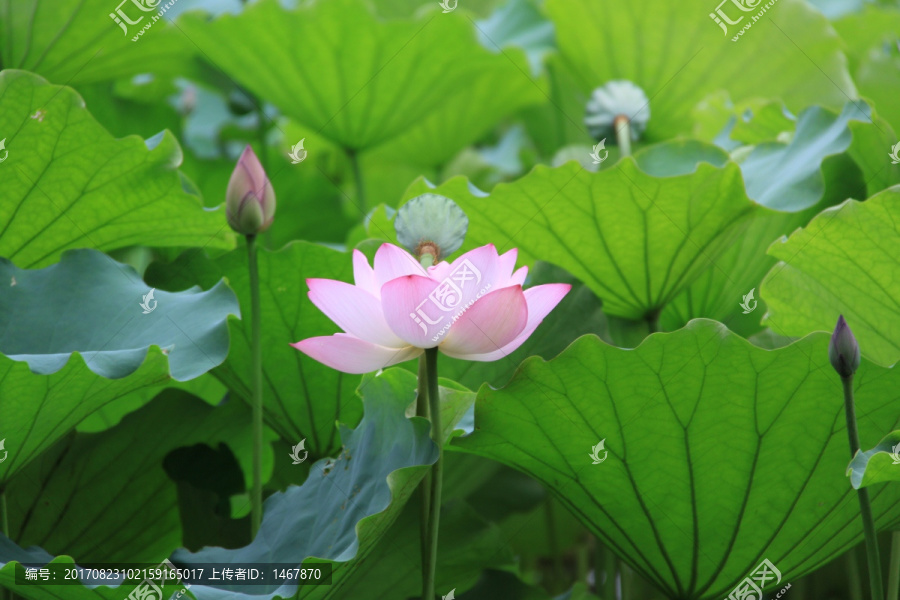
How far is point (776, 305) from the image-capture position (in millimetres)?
835

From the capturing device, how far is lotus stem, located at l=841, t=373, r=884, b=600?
57 cm

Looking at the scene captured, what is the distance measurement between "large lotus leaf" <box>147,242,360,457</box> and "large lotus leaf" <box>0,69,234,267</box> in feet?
0.25

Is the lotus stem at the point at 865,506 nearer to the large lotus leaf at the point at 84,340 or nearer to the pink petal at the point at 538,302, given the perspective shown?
the pink petal at the point at 538,302

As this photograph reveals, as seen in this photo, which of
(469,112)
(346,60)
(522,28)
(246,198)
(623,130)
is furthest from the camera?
(522,28)

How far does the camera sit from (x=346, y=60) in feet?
4.30

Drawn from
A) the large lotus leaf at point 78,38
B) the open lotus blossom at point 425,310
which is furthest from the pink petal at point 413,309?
the large lotus leaf at point 78,38

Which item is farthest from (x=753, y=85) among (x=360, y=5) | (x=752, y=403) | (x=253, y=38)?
(x=752, y=403)

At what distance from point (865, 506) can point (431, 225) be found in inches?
14.9

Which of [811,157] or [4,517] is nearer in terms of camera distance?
[4,517]

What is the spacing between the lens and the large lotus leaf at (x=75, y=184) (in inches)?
34.2

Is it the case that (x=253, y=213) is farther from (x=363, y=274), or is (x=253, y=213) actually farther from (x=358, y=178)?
(x=358, y=178)

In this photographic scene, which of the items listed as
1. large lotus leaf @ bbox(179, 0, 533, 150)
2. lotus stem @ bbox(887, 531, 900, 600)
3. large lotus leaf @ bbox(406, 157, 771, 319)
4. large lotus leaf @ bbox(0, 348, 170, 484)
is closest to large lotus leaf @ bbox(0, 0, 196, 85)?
large lotus leaf @ bbox(179, 0, 533, 150)

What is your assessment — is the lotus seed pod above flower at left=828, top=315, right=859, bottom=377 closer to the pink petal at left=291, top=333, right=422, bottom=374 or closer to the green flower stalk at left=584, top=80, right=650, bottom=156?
the pink petal at left=291, top=333, right=422, bottom=374

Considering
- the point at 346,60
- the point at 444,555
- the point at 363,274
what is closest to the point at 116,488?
the point at 444,555
